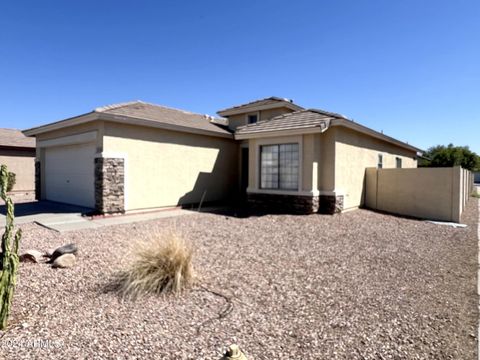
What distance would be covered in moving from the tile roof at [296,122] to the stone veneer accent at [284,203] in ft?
9.06

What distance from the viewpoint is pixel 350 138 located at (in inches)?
499

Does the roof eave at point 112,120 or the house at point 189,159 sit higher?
the roof eave at point 112,120

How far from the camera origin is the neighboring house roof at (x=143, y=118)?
10836 millimetres

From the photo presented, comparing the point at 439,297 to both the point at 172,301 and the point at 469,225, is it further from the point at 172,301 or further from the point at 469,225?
the point at 469,225

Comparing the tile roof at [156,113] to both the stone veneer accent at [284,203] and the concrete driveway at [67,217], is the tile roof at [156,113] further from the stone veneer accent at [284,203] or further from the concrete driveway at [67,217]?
the stone veneer accent at [284,203]

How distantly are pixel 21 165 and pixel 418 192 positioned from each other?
2494 centimetres

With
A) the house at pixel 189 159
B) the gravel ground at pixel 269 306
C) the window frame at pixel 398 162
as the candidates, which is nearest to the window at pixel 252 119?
the house at pixel 189 159

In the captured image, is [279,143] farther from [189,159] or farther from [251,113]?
[251,113]

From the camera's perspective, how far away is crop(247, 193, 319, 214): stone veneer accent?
11.6 meters

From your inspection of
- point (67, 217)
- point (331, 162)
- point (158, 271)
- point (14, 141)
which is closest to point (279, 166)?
point (331, 162)

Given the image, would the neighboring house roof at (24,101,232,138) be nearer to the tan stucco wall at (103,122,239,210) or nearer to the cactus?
the tan stucco wall at (103,122,239,210)

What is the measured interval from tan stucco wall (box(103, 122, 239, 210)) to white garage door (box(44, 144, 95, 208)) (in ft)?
5.49

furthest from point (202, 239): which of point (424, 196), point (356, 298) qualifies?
point (424, 196)

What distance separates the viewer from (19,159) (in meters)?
21.1
